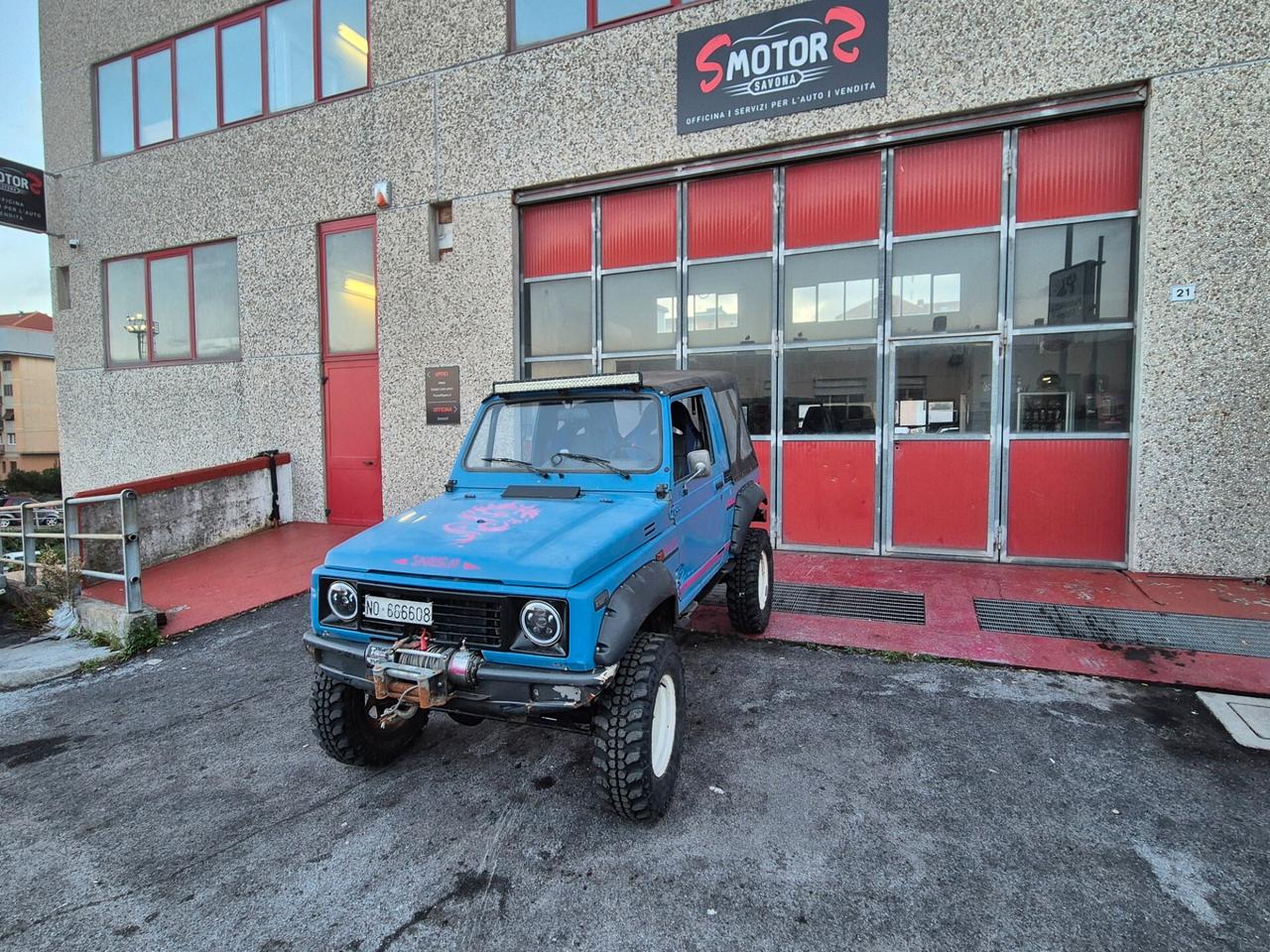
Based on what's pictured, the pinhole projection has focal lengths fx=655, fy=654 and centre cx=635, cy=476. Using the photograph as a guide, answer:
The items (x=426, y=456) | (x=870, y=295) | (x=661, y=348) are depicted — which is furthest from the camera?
(x=426, y=456)

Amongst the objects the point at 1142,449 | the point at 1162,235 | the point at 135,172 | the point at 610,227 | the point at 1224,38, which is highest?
the point at 135,172

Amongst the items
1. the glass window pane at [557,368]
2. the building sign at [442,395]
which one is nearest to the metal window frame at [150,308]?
the building sign at [442,395]

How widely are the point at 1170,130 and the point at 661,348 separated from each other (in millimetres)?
5477

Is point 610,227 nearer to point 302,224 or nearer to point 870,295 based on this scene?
point 870,295

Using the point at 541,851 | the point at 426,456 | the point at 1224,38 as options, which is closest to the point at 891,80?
the point at 1224,38

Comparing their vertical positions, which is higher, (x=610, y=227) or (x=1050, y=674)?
(x=610, y=227)

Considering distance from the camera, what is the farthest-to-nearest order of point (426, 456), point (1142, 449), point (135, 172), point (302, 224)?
1. point (135, 172)
2. point (302, 224)
3. point (426, 456)
4. point (1142, 449)

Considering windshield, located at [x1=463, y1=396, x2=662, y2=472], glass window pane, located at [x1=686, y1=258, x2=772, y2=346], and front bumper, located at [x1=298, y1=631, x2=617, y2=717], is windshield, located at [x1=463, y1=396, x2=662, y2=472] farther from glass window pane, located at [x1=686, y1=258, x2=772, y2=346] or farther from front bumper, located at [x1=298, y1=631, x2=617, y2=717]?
glass window pane, located at [x1=686, y1=258, x2=772, y2=346]

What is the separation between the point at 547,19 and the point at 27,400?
207ft

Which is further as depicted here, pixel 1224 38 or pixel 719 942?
pixel 1224 38

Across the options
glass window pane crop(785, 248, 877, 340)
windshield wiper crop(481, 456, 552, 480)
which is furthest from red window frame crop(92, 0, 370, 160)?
windshield wiper crop(481, 456, 552, 480)

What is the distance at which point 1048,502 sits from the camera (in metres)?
6.94

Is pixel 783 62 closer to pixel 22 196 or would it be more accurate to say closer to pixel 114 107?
pixel 114 107

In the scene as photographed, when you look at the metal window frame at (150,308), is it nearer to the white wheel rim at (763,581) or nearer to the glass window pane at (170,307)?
the glass window pane at (170,307)
